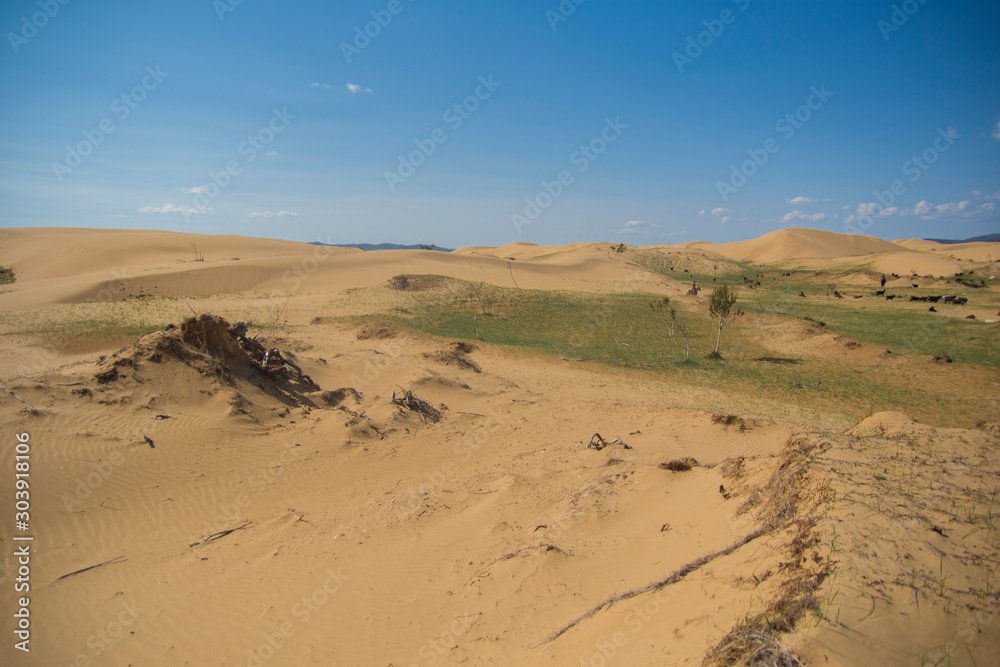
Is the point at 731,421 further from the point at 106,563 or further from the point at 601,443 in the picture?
the point at 106,563

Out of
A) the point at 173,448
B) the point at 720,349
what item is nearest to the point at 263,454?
the point at 173,448

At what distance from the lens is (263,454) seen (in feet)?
27.1

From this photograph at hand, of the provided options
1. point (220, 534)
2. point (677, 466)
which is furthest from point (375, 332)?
point (677, 466)

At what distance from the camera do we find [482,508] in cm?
684

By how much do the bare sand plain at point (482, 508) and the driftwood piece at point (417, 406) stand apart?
0.19 ft

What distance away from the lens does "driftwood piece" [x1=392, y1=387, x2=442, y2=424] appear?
35.2 feet

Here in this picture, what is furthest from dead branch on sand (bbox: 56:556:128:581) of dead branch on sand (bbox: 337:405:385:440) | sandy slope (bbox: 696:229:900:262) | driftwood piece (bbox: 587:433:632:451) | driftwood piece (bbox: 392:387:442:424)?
sandy slope (bbox: 696:229:900:262)

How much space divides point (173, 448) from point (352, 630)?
4993 millimetres

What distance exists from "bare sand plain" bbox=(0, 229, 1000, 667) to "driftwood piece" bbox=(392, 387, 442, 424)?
58mm

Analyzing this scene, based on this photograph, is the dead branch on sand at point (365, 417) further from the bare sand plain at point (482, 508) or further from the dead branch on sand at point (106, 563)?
the dead branch on sand at point (106, 563)

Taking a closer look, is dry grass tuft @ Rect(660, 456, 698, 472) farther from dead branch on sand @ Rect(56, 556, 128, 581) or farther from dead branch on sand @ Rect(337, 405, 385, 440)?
dead branch on sand @ Rect(56, 556, 128, 581)

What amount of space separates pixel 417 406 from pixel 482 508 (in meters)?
4.39

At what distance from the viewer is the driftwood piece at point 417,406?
10.7 metres

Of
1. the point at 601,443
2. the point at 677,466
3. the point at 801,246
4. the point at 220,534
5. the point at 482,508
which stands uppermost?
the point at 801,246
